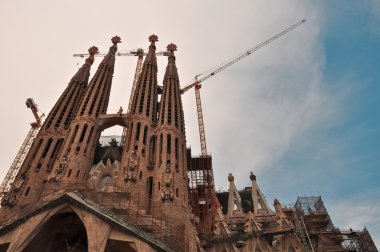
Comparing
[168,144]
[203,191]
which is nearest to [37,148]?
[168,144]

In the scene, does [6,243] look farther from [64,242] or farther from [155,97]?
[155,97]

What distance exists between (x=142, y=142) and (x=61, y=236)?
1448 cm

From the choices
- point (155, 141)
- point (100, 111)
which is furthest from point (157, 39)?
point (155, 141)

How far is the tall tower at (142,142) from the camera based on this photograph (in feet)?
115

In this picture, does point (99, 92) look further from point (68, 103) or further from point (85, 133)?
point (85, 133)

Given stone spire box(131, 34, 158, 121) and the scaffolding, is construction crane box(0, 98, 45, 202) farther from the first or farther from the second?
the scaffolding

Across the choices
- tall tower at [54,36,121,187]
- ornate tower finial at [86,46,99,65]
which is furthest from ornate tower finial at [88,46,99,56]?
tall tower at [54,36,121,187]

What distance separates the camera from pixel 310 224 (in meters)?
40.6

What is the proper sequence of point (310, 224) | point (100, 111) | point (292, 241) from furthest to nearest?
point (100, 111) < point (310, 224) < point (292, 241)

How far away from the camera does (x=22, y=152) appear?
56.6 m

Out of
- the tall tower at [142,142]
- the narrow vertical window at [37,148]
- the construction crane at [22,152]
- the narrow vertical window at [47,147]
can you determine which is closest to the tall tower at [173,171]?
the tall tower at [142,142]

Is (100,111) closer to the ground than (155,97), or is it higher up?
closer to the ground

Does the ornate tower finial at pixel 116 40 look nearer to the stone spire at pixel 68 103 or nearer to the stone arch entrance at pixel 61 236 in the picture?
the stone spire at pixel 68 103

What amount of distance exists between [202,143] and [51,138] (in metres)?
26.9
